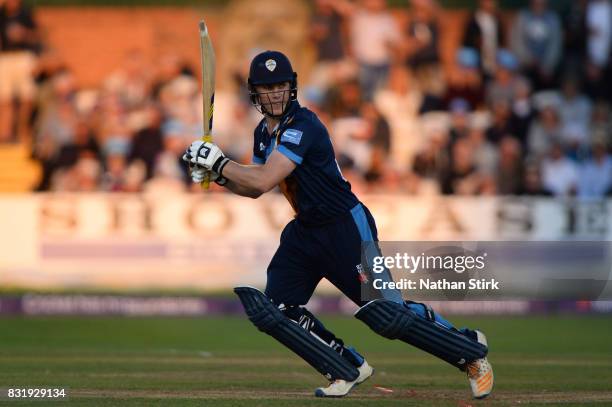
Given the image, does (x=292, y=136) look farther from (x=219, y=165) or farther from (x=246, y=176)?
(x=219, y=165)

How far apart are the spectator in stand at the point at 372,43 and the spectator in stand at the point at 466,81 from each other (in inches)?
35.6

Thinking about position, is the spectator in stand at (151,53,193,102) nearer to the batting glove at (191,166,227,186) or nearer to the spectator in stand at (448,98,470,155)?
the spectator in stand at (448,98,470,155)

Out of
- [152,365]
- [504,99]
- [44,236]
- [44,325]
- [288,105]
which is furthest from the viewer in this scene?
[504,99]

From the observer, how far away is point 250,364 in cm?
952

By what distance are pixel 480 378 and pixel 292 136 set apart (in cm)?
177

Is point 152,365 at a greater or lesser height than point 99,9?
lesser

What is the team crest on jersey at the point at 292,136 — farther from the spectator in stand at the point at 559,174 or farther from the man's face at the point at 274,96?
the spectator in stand at the point at 559,174

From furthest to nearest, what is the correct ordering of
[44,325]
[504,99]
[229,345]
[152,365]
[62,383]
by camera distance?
1. [504,99]
2. [44,325]
3. [229,345]
4. [152,365]
5. [62,383]

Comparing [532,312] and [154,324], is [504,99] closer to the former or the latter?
[532,312]

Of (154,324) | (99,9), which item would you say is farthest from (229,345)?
(99,9)

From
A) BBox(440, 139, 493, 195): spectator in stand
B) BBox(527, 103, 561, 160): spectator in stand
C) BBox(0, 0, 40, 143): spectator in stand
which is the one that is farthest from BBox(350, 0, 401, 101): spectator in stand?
BBox(0, 0, 40, 143): spectator in stand

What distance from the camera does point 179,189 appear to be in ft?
51.8

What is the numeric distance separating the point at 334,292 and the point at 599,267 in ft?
11.0

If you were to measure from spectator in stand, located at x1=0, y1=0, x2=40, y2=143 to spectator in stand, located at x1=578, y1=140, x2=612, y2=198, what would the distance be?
759 cm
